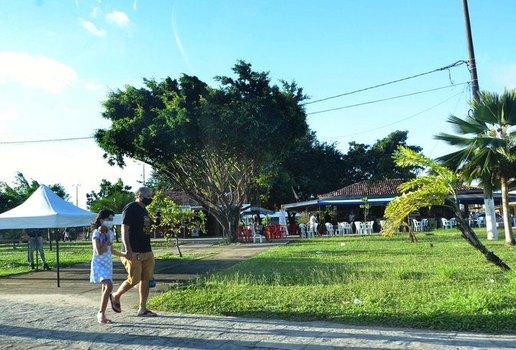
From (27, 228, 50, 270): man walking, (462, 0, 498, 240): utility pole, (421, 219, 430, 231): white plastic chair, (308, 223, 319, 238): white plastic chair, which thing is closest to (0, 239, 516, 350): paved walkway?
(27, 228, 50, 270): man walking

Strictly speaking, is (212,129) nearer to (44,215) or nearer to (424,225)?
(44,215)

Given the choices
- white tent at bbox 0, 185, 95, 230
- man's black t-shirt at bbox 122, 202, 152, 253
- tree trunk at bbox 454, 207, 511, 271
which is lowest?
tree trunk at bbox 454, 207, 511, 271

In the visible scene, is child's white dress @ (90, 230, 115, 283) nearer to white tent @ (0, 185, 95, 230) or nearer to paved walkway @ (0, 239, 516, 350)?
paved walkway @ (0, 239, 516, 350)

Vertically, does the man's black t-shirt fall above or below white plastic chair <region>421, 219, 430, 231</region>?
above

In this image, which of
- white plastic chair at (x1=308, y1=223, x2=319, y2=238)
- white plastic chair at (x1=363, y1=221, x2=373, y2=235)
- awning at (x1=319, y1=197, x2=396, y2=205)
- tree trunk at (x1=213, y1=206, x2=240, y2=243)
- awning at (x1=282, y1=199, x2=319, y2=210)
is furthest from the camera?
awning at (x1=282, y1=199, x2=319, y2=210)

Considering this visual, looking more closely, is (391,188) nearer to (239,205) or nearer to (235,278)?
(239,205)

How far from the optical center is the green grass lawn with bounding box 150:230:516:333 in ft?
20.6

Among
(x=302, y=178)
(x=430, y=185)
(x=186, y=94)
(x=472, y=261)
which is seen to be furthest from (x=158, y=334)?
(x=302, y=178)

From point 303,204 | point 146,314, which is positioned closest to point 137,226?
point 146,314

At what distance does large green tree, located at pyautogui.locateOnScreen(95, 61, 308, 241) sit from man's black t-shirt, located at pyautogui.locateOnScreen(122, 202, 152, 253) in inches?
580

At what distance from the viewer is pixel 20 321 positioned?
7.03 metres

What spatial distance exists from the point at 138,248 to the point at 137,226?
0.31 m

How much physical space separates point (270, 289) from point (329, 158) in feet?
136

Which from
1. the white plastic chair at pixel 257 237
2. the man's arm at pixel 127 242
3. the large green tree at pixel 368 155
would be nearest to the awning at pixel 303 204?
the white plastic chair at pixel 257 237
